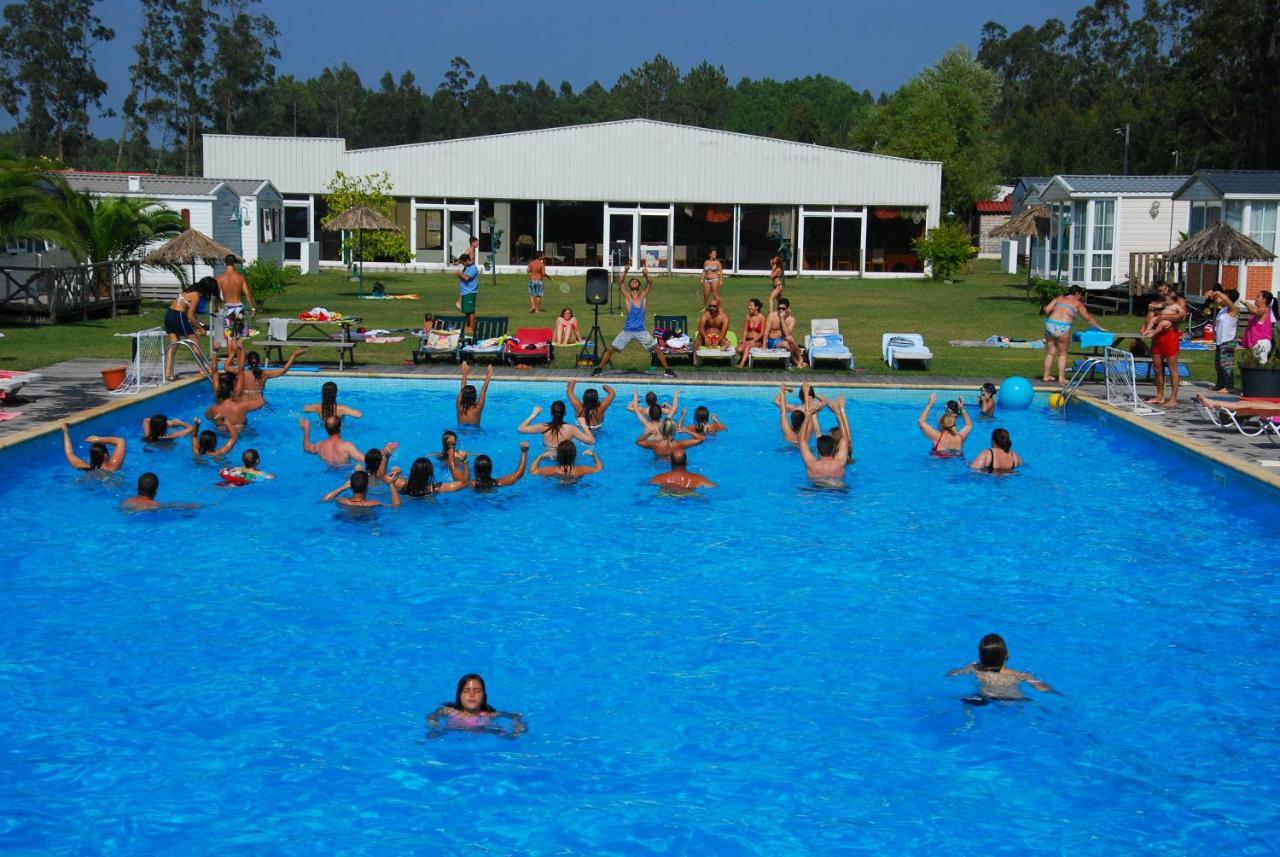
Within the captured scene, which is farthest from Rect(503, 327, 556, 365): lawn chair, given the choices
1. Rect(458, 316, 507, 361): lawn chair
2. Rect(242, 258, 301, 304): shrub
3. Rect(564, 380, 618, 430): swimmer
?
Rect(242, 258, 301, 304): shrub

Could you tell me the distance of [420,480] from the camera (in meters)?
12.8

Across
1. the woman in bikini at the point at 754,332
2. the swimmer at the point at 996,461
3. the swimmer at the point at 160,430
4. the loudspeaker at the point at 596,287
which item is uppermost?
the loudspeaker at the point at 596,287

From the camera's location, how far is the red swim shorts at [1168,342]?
56.5ft

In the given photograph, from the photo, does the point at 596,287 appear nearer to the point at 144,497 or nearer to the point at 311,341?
the point at 311,341

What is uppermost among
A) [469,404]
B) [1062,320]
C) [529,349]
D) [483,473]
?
[1062,320]

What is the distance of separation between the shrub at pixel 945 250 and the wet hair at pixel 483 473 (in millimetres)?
31656

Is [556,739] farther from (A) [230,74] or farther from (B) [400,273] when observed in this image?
(A) [230,74]

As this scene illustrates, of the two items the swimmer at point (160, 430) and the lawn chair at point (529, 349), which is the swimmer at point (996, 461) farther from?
the swimmer at point (160, 430)

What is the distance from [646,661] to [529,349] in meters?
11.5

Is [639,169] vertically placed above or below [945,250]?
above

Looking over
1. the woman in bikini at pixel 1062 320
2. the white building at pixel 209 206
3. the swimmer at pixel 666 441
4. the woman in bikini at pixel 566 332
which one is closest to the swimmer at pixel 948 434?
the swimmer at pixel 666 441

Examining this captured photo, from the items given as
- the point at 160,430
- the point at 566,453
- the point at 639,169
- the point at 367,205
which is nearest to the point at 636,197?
the point at 639,169

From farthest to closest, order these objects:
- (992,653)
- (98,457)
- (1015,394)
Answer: (1015,394), (98,457), (992,653)

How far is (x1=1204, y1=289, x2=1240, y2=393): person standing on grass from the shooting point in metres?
17.8
